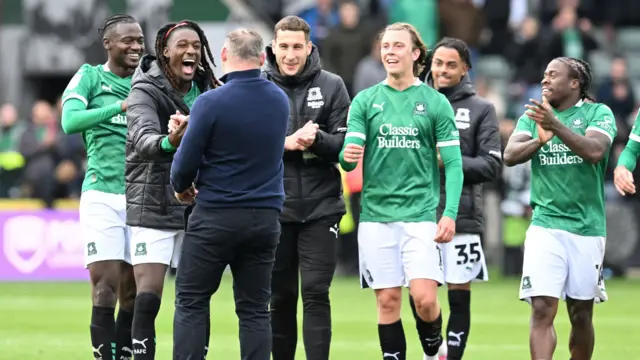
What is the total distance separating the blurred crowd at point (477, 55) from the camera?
72.2 feet

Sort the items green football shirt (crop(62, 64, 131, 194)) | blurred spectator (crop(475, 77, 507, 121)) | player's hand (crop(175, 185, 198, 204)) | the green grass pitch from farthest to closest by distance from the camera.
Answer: blurred spectator (crop(475, 77, 507, 121)), the green grass pitch, green football shirt (crop(62, 64, 131, 194)), player's hand (crop(175, 185, 198, 204))

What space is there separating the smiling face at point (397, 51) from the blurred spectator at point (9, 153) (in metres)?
13.5

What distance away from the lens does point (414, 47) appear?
409 inches

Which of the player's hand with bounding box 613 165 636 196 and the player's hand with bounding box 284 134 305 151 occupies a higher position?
the player's hand with bounding box 284 134 305 151

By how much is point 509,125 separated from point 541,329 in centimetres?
1198

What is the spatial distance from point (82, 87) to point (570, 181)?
3.61 meters

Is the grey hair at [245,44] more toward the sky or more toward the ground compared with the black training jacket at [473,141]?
more toward the sky

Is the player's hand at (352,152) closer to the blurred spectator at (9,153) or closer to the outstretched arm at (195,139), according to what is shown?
the outstretched arm at (195,139)

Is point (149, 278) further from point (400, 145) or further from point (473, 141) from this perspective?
point (473, 141)

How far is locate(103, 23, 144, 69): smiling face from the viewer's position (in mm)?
10664

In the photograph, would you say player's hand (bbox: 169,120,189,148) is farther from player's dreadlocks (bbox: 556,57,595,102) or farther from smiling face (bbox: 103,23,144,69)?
player's dreadlocks (bbox: 556,57,595,102)

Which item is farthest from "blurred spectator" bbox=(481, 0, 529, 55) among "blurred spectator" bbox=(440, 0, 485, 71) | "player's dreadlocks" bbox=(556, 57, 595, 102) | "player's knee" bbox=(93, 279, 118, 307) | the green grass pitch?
"player's knee" bbox=(93, 279, 118, 307)

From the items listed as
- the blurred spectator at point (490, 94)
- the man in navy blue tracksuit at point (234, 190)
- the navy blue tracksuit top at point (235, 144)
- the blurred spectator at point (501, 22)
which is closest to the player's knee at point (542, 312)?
the man in navy blue tracksuit at point (234, 190)

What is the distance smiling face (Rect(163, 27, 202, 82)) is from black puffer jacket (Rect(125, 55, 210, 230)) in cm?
12
